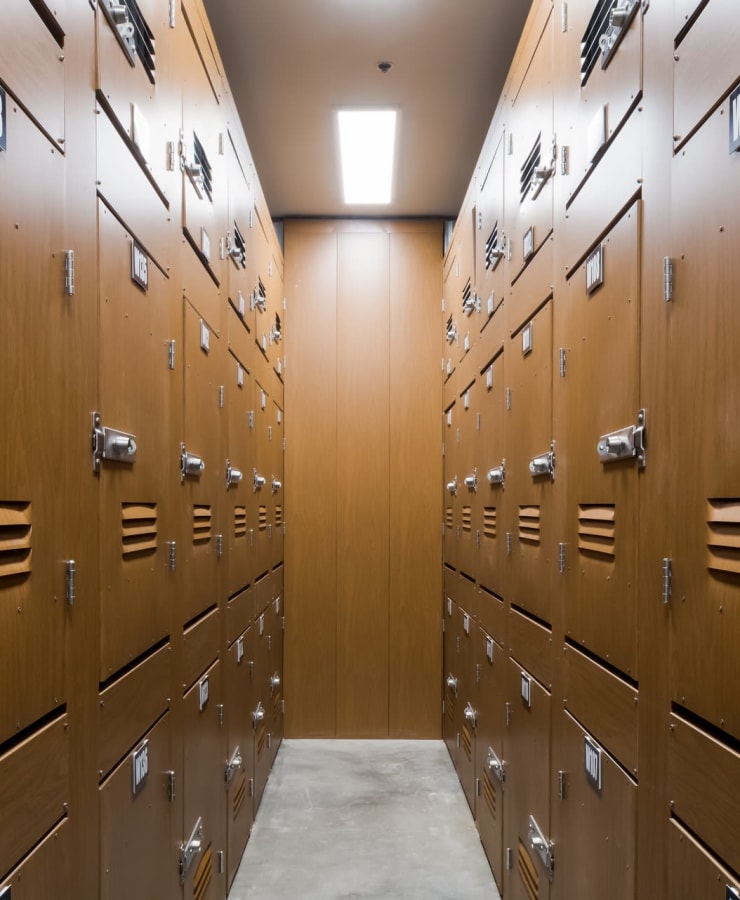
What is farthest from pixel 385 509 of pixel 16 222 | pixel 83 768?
pixel 16 222

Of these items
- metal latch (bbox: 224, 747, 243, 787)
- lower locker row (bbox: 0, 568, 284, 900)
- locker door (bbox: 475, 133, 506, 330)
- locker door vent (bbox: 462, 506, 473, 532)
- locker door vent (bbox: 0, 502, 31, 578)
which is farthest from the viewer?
locker door vent (bbox: 462, 506, 473, 532)

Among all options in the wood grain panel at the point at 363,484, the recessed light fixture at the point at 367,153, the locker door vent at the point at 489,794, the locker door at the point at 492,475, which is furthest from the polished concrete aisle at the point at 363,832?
the recessed light fixture at the point at 367,153

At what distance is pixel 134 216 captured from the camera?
187cm

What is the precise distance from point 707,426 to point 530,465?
1.27 meters

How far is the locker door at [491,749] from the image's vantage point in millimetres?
3178

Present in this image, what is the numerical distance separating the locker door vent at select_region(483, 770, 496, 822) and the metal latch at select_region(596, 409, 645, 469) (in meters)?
2.07

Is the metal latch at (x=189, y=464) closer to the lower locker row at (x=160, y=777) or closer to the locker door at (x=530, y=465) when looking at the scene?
the lower locker row at (x=160, y=777)

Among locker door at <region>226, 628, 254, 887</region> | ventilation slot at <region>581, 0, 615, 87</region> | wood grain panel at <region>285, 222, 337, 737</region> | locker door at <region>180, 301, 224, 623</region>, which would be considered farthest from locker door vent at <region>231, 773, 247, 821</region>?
ventilation slot at <region>581, 0, 615, 87</region>

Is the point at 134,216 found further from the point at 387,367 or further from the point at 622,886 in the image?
the point at 387,367

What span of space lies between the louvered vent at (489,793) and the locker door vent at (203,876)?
3.88ft

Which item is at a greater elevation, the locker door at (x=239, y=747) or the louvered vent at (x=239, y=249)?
the louvered vent at (x=239, y=249)

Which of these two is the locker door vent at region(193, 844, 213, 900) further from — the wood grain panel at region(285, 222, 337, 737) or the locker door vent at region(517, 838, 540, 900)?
the wood grain panel at region(285, 222, 337, 737)

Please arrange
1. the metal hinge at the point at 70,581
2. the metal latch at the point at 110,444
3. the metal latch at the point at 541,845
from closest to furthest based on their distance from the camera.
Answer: the metal hinge at the point at 70,581 < the metal latch at the point at 110,444 < the metal latch at the point at 541,845

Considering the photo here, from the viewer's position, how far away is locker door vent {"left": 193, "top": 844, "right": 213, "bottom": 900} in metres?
2.55
